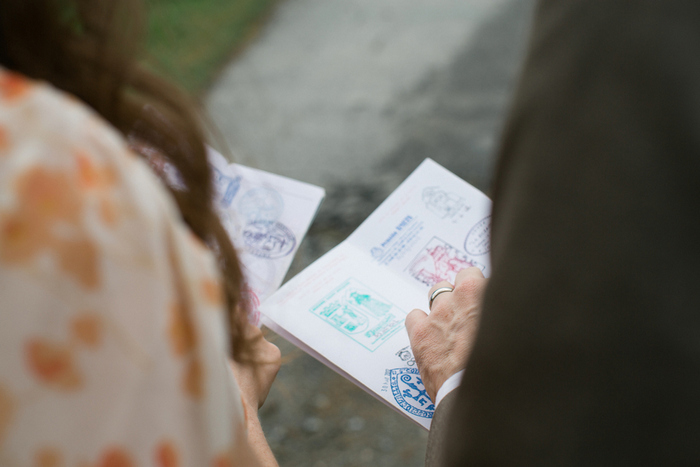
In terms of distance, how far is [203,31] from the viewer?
6.53 feet

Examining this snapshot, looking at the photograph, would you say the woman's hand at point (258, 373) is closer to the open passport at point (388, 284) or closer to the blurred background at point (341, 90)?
the open passport at point (388, 284)

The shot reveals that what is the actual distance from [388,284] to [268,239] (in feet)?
0.59

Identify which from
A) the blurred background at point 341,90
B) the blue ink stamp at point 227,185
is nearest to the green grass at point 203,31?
the blurred background at point 341,90

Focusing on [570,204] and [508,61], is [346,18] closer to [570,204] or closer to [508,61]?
[508,61]

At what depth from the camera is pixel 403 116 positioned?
174cm

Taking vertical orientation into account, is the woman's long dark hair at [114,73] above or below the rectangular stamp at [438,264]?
above

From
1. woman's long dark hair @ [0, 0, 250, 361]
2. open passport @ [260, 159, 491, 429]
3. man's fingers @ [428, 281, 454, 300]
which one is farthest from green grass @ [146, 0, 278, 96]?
woman's long dark hair @ [0, 0, 250, 361]

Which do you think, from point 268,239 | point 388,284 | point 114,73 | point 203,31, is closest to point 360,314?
point 388,284

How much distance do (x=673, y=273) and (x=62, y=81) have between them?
1.23 ft

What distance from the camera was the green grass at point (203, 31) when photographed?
1863mm

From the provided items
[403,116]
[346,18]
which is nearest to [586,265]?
[403,116]

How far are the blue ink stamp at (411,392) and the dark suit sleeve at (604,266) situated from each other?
33 cm

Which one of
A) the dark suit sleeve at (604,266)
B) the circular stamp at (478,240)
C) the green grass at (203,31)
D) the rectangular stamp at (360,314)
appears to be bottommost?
the green grass at (203,31)

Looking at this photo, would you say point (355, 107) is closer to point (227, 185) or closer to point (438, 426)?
point (227, 185)
